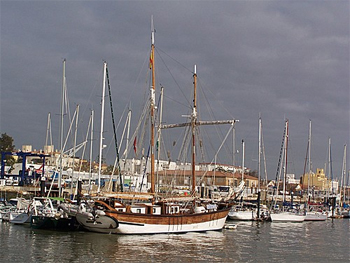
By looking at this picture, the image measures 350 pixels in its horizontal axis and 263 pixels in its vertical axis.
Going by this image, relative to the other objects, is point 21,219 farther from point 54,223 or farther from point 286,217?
point 286,217

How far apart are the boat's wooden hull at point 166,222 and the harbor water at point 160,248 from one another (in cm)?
95

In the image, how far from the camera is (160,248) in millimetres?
35625

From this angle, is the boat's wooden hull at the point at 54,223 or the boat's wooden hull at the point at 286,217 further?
the boat's wooden hull at the point at 286,217

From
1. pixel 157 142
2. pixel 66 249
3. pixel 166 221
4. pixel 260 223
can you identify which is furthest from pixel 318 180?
pixel 66 249

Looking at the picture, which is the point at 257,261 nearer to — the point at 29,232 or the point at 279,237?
the point at 279,237

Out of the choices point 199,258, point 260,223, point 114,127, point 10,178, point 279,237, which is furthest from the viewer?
point 10,178

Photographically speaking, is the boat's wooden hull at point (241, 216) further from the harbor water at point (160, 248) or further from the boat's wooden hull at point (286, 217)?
the harbor water at point (160, 248)

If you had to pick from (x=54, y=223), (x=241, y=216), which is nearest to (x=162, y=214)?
(x=54, y=223)

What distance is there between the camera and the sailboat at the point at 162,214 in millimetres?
41906

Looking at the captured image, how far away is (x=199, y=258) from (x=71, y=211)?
50.8ft

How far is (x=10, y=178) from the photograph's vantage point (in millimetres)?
91625

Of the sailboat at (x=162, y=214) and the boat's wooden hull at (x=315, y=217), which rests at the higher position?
the sailboat at (x=162, y=214)

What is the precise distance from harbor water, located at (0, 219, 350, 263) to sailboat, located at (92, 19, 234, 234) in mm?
1077

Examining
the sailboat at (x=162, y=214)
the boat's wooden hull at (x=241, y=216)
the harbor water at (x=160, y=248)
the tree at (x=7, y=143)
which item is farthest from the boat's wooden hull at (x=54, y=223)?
the tree at (x=7, y=143)
